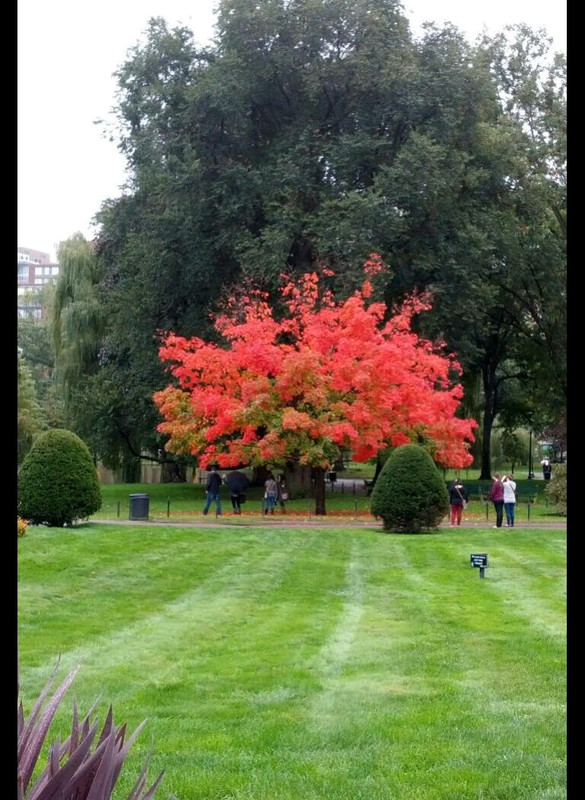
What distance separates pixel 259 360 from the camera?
84.0 ft

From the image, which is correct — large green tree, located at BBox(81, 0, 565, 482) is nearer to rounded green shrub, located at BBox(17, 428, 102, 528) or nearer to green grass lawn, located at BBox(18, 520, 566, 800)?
rounded green shrub, located at BBox(17, 428, 102, 528)

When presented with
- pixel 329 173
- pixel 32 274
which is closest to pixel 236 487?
pixel 329 173

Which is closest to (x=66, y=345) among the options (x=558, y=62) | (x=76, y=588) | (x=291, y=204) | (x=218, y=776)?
(x=291, y=204)

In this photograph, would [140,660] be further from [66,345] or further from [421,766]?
[66,345]

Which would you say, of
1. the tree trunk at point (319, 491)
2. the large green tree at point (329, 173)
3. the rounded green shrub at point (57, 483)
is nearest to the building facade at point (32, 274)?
the large green tree at point (329, 173)

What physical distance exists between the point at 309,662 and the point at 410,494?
13.0m

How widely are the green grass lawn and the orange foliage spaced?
22.0ft

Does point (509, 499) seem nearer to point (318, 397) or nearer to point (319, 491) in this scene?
point (318, 397)

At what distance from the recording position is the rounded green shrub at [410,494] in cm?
2177

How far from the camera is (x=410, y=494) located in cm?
2183

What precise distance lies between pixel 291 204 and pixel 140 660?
80.7ft

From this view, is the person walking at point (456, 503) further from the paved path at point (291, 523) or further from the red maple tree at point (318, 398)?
the red maple tree at point (318, 398)

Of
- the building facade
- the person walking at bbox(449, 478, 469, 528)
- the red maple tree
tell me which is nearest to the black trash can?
the red maple tree

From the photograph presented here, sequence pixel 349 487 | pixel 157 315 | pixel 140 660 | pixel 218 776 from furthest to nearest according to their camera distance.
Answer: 1. pixel 349 487
2. pixel 157 315
3. pixel 140 660
4. pixel 218 776
